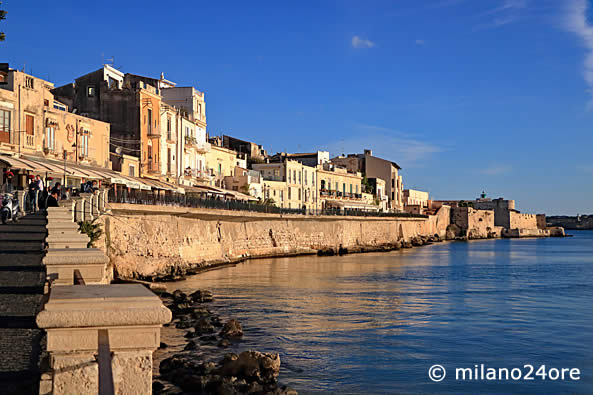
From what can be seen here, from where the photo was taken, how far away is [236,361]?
12.9 metres

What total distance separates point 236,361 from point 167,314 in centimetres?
1025

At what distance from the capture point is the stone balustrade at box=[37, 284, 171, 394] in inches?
122

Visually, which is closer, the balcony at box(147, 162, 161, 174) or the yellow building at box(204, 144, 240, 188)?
the balcony at box(147, 162, 161, 174)

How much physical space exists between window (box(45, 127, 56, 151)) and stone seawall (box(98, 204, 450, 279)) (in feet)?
19.4

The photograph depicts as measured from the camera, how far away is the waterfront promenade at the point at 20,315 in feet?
15.3

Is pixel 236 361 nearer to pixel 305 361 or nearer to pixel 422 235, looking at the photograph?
pixel 305 361

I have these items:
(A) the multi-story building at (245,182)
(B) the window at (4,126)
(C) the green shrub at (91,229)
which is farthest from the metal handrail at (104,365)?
(A) the multi-story building at (245,182)

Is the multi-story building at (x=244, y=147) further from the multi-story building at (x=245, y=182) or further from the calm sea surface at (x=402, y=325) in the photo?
the calm sea surface at (x=402, y=325)

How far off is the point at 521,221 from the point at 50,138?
415 ft

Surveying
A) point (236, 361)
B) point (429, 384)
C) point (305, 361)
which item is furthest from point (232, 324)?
point (429, 384)

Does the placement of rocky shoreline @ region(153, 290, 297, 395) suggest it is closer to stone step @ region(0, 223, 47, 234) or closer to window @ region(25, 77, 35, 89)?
stone step @ region(0, 223, 47, 234)

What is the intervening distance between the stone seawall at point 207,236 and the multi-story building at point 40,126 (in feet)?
18.0

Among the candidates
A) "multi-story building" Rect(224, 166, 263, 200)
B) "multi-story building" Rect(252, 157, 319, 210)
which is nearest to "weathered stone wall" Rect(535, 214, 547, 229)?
"multi-story building" Rect(252, 157, 319, 210)

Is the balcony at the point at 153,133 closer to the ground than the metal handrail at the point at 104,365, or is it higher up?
higher up
